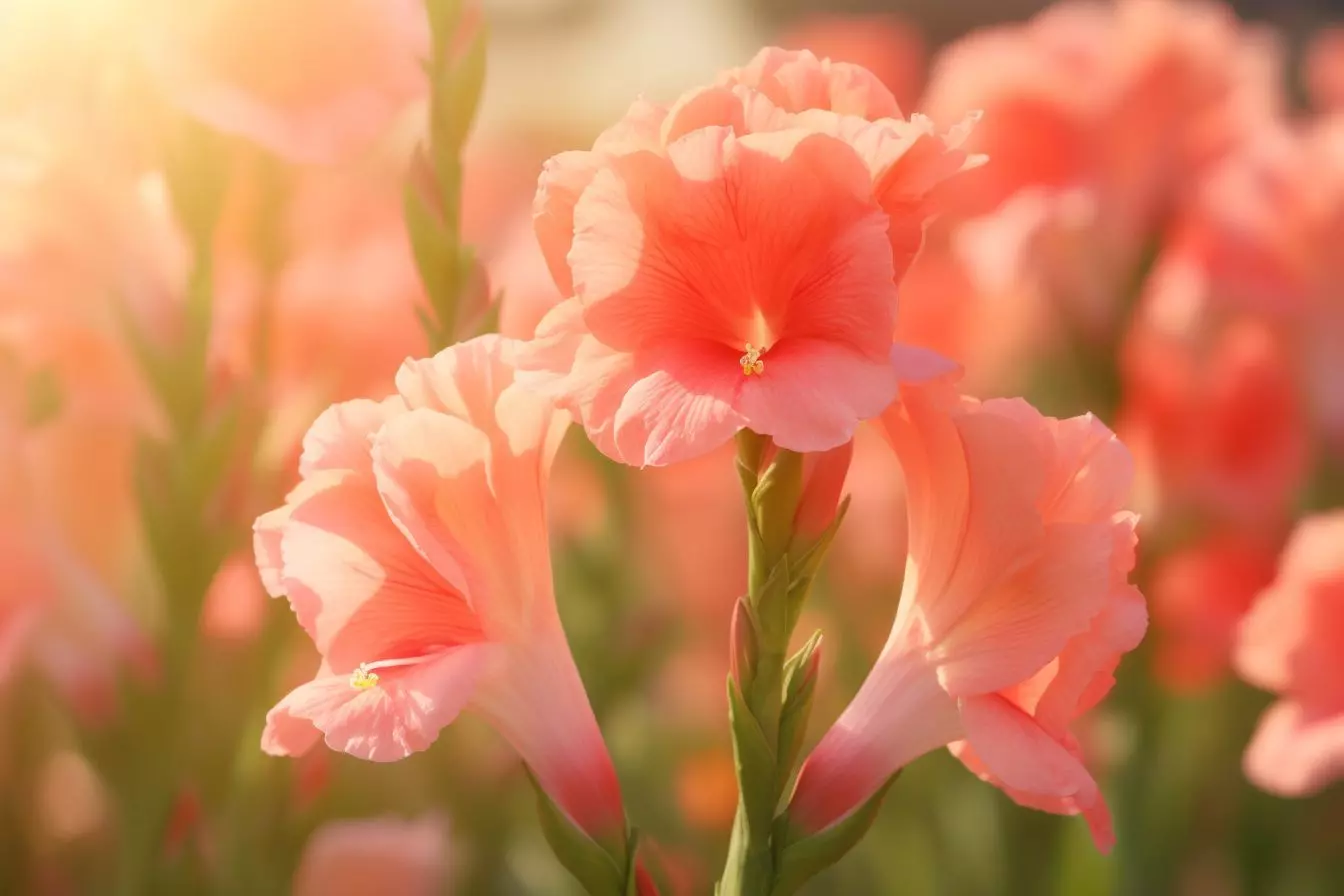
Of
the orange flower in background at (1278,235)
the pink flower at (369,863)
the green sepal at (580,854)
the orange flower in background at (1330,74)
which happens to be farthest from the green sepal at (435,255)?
the orange flower in background at (1330,74)

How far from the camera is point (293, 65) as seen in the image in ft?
2.64

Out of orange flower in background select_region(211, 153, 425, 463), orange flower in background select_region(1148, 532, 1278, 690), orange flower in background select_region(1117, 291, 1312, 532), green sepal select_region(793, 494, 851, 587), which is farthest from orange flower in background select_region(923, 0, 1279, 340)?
green sepal select_region(793, 494, 851, 587)

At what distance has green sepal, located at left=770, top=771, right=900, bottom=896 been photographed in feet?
1.84

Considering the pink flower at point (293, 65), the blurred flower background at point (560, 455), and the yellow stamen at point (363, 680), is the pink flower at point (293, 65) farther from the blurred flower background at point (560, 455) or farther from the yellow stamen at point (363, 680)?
the yellow stamen at point (363, 680)

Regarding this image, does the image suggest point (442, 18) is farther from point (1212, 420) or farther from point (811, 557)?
point (1212, 420)

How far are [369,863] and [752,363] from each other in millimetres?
480

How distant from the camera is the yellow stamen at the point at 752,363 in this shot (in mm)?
527

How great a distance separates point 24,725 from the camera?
116 centimetres

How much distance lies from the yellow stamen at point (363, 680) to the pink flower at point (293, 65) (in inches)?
11.1

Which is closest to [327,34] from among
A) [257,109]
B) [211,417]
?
[257,109]

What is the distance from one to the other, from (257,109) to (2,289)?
7.9 inches

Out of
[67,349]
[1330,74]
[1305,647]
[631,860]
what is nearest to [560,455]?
[67,349]

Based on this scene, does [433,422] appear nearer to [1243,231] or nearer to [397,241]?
[397,241]

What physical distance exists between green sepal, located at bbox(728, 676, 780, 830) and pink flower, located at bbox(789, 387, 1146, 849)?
2cm
